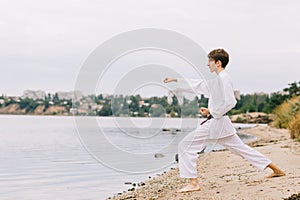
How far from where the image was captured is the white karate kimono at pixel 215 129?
25.2 ft

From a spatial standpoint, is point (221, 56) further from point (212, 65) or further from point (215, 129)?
point (215, 129)

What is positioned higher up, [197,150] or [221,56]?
[221,56]

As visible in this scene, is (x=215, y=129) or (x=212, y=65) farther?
(x=212, y=65)

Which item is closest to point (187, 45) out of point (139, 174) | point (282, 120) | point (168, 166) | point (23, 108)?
point (139, 174)

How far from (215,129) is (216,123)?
0.09m

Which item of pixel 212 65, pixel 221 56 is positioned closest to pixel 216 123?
pixel 212 65

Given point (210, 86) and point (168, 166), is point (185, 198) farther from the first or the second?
point (168, 166)

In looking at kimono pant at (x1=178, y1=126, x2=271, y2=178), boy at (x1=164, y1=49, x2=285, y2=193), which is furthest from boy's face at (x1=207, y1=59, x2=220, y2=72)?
kimono pant at (x1=178, y1=126, x2=271, y2=178)

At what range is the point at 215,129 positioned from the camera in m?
7.78

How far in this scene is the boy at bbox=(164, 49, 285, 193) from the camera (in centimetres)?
768

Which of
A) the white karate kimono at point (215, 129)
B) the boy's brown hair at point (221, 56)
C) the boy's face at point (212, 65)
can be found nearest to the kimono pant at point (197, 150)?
the white karate kimono at point (215, 129)

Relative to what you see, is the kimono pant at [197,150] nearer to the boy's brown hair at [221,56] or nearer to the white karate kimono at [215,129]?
the white karate kimono at [215,129]

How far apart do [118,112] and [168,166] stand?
12.3 ft

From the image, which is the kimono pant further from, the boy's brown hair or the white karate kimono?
the boy's brown hair
